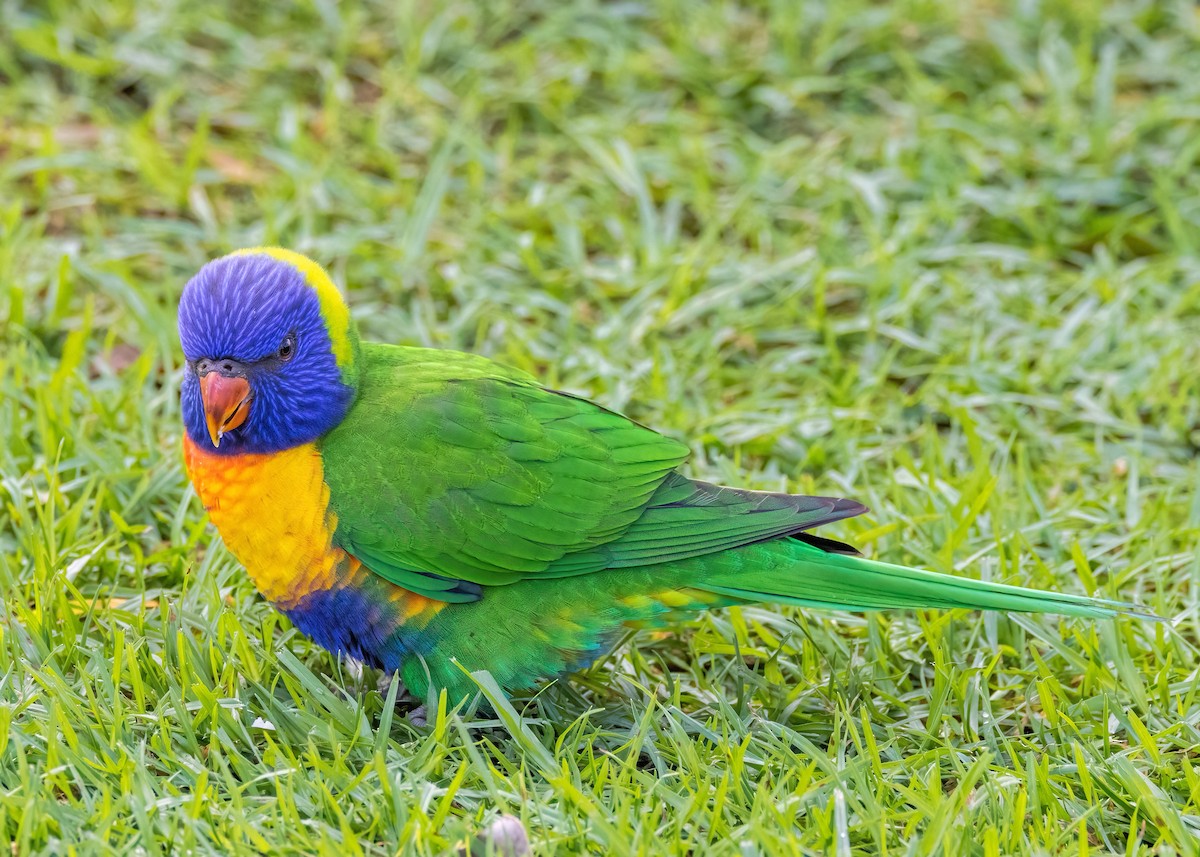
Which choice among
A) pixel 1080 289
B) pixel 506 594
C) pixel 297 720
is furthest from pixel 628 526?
pixel 1080 289

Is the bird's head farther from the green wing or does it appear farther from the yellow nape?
the green wing

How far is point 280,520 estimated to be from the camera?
114 inches

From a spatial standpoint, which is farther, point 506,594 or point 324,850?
point 506,594

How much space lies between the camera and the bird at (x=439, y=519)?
292cm

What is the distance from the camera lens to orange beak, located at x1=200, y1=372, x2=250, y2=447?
9.43ft

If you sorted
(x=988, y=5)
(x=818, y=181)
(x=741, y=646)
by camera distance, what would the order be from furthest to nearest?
(x=988, y=5) → (x=818, y=181) → (x=741, y=646)

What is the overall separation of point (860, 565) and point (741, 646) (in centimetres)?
59

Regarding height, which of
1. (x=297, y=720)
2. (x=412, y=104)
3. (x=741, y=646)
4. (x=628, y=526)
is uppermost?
(x=412, y=104)

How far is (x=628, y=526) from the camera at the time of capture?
303 cm

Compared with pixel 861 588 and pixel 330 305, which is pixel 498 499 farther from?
pixel 861 588

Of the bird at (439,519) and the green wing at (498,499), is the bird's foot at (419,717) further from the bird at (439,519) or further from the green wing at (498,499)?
the green wing at (498,499)

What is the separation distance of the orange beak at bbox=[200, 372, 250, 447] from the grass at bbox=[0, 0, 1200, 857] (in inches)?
19.9

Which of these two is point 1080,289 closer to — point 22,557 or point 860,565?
point 860,565

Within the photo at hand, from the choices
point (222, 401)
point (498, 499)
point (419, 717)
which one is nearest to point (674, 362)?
point (498, 499)
